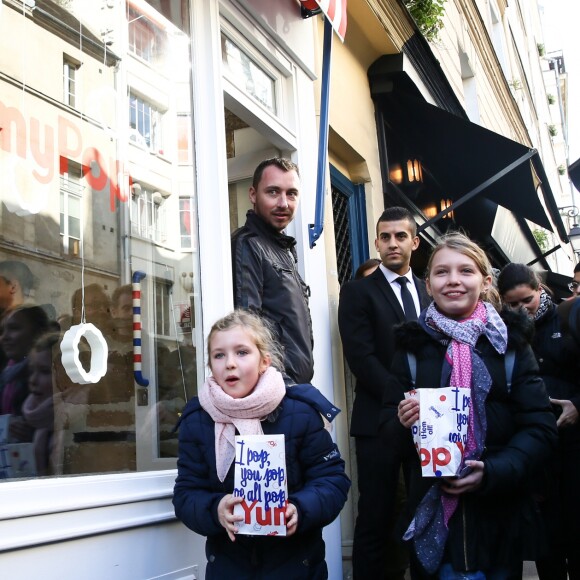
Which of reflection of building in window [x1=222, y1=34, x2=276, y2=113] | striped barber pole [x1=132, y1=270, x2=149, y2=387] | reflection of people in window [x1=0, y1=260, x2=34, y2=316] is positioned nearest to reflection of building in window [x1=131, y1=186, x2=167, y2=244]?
striped barber pole [x1=132, y1=270, x2=149, y2=387]

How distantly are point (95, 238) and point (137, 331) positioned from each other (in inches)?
18.3

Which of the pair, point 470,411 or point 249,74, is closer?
point 470,411

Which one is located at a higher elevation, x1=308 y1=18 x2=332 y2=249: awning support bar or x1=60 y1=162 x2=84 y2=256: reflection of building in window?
x1=308 y1=18 x2=332 y2=249: awning support bar

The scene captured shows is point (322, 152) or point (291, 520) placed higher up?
point (322, 152)

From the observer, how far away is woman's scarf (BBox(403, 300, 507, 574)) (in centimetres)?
246

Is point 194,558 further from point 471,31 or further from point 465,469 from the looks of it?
point 471,31

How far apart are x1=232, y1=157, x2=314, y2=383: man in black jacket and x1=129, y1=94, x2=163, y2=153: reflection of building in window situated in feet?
1.72

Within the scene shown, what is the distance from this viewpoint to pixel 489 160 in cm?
755

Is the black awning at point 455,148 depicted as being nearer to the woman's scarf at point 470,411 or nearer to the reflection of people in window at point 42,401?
the woman's scarf at point 470,411

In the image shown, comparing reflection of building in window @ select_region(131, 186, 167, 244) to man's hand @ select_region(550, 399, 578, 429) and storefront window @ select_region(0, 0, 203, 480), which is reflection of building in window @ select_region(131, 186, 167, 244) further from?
man's hand @ select_region(550, 399, 578, 429)

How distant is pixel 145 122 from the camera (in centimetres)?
354

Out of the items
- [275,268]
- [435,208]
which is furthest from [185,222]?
[435,208]

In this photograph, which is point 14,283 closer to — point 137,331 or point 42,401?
point 42,401

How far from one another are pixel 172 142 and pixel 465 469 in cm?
218
